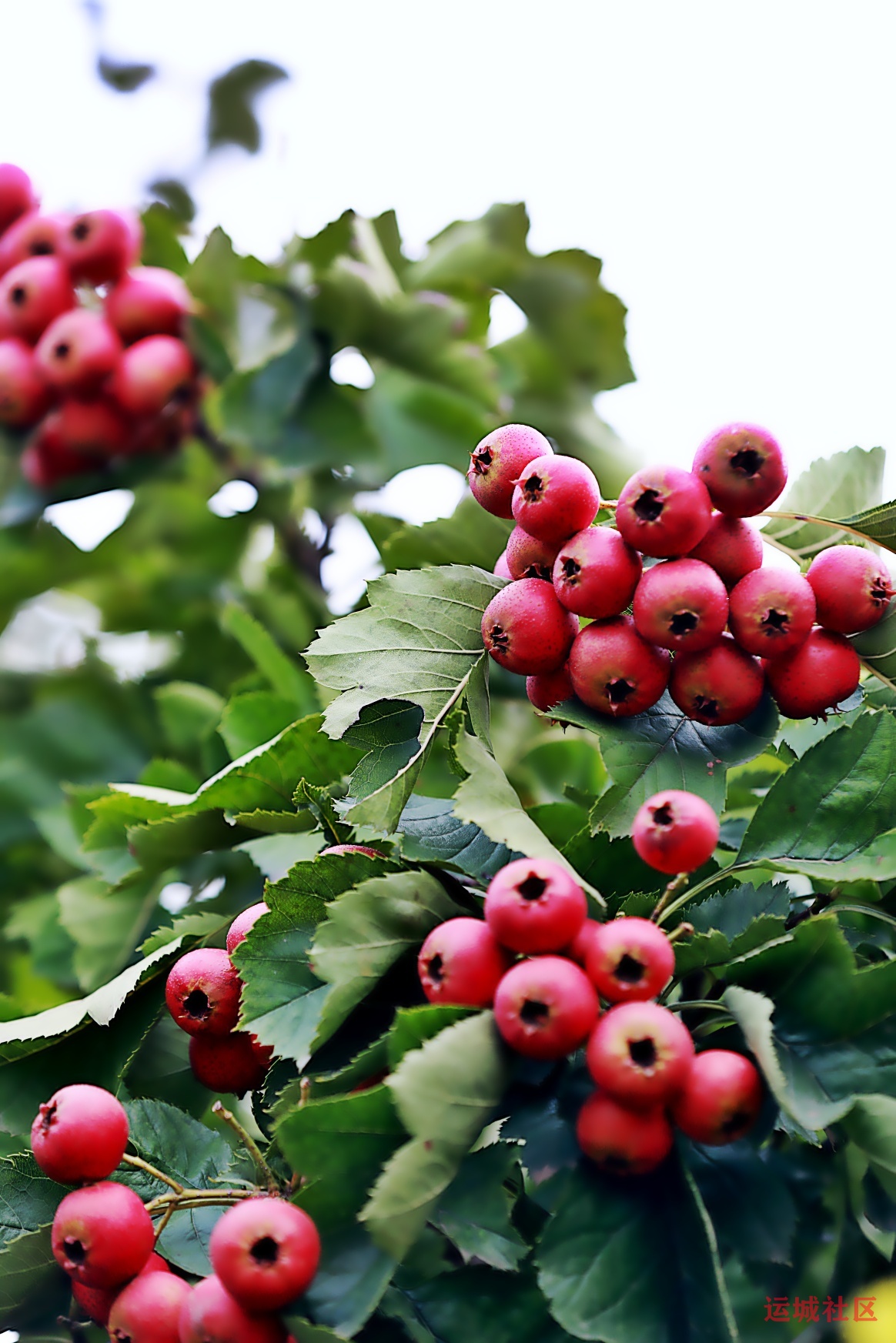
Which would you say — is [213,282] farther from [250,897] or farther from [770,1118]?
[770,1118]

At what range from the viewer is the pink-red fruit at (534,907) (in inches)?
30.4

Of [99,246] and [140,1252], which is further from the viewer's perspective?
[99,246]

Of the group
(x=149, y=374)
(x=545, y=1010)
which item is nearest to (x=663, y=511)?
(x=545, y=1010)

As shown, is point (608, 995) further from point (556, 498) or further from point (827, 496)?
point (827, 496)

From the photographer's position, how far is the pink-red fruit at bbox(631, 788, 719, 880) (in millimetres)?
802

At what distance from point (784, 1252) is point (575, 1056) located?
0.20 metres

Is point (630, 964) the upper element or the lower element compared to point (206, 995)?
upper

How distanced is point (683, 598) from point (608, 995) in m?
0.33

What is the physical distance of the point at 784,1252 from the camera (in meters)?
0.76

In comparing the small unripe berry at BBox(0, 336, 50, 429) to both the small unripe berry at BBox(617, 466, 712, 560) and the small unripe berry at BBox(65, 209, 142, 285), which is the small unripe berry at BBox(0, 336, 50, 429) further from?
the small unripe berry at BBox(617, 466, 712, 560)

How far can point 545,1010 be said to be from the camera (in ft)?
2.43

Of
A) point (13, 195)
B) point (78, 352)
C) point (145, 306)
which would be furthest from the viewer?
point (13, 195)

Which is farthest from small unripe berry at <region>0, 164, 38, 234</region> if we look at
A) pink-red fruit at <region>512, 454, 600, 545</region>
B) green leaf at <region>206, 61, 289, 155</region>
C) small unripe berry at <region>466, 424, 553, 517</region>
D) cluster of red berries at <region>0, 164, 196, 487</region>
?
pink-red fruit at <region>512, 454, 600, 545</region>

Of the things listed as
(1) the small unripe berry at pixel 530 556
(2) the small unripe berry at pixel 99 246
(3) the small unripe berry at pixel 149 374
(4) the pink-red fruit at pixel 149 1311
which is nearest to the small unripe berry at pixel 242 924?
(4) the pink-red fruit at pixel 149 1311
